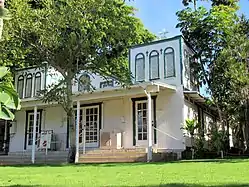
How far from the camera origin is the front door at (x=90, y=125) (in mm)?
17484

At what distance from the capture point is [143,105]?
53.8ft

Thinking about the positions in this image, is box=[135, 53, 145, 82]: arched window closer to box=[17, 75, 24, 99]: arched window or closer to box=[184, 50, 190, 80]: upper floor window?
box=[184, 50, 190, 80]: upper floor window

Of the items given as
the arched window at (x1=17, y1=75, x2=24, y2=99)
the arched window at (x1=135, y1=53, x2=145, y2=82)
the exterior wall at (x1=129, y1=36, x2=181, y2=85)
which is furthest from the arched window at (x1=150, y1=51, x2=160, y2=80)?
the arched window at (x1=17, y1=75, x2=24, y2=99)

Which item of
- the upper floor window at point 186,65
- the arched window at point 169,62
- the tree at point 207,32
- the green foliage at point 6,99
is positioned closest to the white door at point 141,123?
the arched window at point 169,62

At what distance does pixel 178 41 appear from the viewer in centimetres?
1619

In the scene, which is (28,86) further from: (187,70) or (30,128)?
(187,70)

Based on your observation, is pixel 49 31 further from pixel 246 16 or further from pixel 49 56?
pixel 246 16

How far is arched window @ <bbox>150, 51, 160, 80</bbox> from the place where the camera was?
16.7 meters

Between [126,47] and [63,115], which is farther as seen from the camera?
[63,115]

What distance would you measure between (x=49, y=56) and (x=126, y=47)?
4.10 m

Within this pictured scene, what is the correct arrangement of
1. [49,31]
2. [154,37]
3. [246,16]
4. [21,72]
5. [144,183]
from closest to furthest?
1. [144,183]
2. [49,31]
3. [246,16]
4. [21,72]
5. [154,37]

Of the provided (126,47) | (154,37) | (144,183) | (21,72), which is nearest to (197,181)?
(144,183)

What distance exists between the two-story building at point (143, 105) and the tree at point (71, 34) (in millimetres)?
1060

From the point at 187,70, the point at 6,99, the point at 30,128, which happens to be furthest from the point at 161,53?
the point at 6,99
